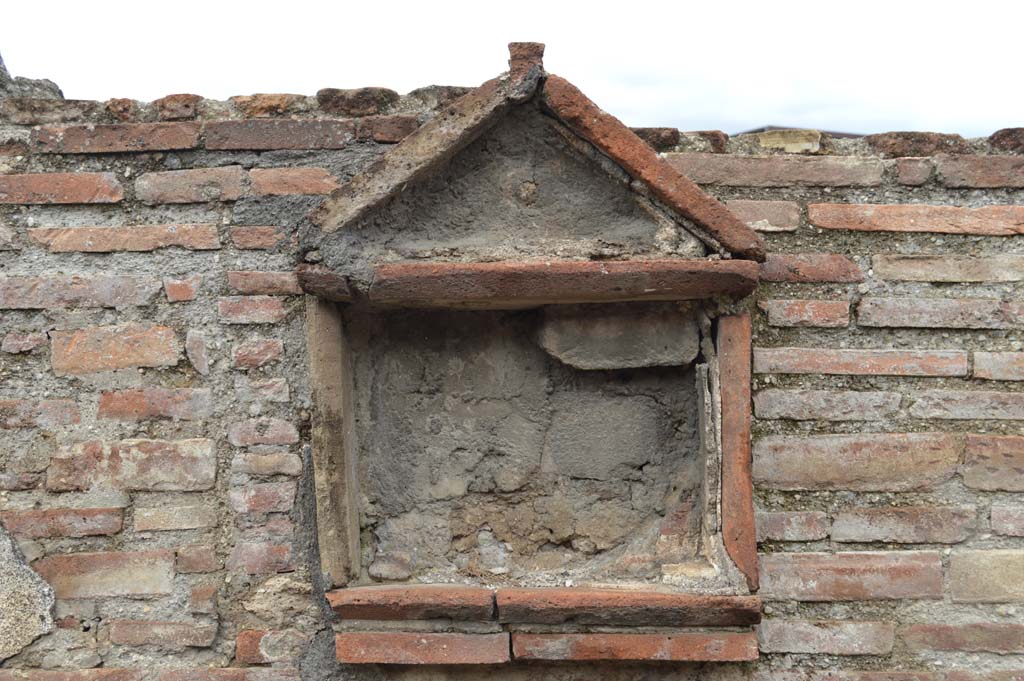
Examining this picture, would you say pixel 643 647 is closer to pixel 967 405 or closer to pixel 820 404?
pixel 820 404

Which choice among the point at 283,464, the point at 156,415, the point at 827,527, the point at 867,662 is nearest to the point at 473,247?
the point at 283,464

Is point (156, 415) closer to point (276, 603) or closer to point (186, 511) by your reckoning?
point (186, 511)

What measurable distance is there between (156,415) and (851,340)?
1.88 metres

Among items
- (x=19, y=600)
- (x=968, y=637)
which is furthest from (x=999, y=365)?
(x=19, y=600)

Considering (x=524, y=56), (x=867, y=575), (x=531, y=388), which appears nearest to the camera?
(x=524, y=56)

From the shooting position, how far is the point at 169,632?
2.05 meters

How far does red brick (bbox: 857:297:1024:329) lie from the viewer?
2.06 metres

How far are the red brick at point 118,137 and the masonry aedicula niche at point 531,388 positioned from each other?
461 mm

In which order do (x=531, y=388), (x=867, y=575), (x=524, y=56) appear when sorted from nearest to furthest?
(x=524, y=56), (x=867, y=575), (x=531, y=388)

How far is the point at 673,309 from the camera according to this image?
6.77 feet

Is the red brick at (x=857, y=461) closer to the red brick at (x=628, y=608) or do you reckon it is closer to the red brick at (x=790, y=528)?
the red brick at (x=790, y=528)

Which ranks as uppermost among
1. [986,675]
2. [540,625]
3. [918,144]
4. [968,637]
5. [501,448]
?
[918,144]

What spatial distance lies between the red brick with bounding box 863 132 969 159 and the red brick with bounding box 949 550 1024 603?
109 centimetres

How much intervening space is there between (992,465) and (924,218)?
2.25 feet
